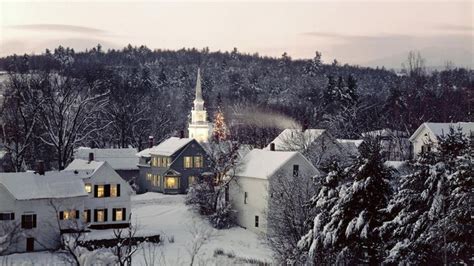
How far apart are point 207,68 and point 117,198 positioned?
441 feet

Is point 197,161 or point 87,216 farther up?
point 197,161

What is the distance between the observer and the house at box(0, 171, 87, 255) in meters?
39.8

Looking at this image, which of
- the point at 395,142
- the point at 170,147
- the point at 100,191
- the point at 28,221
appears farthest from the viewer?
the point at 395,142

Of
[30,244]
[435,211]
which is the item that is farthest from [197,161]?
[435,211]

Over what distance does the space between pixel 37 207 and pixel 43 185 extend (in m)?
1.72

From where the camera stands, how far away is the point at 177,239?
42844 millimetres

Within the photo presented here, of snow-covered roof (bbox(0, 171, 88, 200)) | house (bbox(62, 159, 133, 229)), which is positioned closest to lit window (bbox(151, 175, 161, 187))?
house (bbox(62, 159, 133, 229))

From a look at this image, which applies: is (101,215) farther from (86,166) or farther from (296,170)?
(296,170)

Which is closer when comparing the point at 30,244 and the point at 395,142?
the point at 30,244

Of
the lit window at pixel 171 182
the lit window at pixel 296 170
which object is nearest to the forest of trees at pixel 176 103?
the lit window at pixel 171 182

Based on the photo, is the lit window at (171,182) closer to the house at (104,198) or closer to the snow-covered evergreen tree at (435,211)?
the house at (104,198)

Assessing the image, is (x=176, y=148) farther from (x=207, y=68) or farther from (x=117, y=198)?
(x=207, y=68)

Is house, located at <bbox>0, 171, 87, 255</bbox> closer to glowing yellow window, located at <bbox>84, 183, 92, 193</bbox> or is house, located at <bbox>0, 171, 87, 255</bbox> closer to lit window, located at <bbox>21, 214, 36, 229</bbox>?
lit window, located at <bbox>21, 214, 36, 229</bbox>

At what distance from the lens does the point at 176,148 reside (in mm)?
59562
